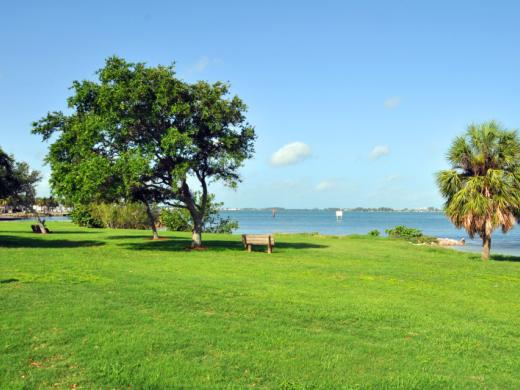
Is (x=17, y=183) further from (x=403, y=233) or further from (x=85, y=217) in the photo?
(x=403, y=233)

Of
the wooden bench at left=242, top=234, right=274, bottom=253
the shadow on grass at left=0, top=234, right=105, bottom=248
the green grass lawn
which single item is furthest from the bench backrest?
the shadow on grass at left=0, top=234, right=105, bottom=248

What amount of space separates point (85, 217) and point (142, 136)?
98.3 ft

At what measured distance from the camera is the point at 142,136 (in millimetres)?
23641

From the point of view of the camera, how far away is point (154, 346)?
23.7ft

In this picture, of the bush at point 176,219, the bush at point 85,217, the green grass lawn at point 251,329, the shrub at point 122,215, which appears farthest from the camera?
the bush at point 85,217

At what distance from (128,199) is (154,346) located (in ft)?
65.4

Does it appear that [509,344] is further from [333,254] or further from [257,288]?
[333,254]

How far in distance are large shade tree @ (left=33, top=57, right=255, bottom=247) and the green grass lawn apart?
665 centimetres

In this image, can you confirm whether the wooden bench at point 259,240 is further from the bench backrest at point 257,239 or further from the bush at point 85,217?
the bush at point 85,217

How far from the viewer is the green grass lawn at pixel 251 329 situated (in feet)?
20.6

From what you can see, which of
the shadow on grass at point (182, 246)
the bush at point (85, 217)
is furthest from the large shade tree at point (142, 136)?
the bush at point (85, 217)

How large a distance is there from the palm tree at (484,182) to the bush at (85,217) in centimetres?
3691

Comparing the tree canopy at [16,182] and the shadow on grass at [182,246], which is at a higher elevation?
the tree canopy at [16,182]

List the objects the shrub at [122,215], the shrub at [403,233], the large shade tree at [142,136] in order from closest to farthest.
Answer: the large shade tree at [142,136]
the shrub at [403,233]
the shrub at [122,215]
